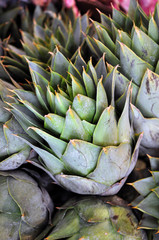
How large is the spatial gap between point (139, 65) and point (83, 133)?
232mm

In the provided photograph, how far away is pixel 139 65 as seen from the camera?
0.71 m

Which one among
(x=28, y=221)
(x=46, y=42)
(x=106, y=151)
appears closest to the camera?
(x=106, y=151)

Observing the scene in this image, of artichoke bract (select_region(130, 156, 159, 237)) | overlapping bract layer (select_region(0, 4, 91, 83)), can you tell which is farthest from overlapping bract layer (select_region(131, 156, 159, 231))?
overlapping bract layer (select_region(0, 4, 91, 83))

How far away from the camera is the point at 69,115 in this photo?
0.66 meters

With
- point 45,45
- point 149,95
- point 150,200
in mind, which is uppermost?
point 45,45

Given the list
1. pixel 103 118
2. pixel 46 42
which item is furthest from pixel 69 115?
pixel 46 42

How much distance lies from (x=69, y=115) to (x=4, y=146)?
26cm

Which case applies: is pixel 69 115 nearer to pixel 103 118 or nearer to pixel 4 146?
pixel 103 118

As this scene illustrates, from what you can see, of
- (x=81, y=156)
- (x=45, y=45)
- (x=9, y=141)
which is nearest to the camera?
(x=81, y=156)

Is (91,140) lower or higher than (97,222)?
higher

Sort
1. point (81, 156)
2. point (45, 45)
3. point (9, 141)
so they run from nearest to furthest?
point (81, 156) < point (9, 141) < point (45, 45)

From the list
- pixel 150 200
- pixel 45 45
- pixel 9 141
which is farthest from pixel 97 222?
pixel 45 45

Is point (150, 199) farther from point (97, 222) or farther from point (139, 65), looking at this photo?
point (139, 65)

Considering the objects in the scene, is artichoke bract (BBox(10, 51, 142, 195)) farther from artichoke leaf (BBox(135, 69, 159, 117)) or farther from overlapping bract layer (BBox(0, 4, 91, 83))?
overlapping bract layer (BBox(0, 4, 91, 83))
